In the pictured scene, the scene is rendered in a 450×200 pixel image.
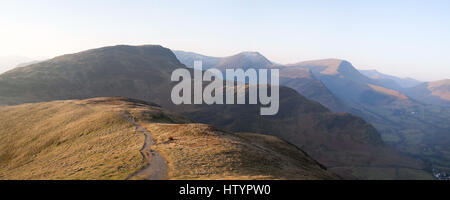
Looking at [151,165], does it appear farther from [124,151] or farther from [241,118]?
[241,118]

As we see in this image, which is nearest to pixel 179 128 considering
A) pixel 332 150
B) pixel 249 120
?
pixel 249 120

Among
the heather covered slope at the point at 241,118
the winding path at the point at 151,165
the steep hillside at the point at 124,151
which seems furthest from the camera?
the heather covered slope at the point at 241,118

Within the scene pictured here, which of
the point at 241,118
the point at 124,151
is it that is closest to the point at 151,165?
the point at 124,151

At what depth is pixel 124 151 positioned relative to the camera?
108ft

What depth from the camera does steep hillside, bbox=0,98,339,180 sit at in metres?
26.7

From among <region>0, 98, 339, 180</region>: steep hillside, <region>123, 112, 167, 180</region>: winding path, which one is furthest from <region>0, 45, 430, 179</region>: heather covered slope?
<region>123, 112, 167, 180</region>: winding path

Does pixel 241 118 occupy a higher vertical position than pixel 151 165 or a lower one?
lower

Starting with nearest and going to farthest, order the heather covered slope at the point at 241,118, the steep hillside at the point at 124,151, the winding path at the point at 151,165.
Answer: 1. the winding path at the point at 151,165
2. the steep hillside at the point at 124,151
3. the heather covered slope at the point at 241,118

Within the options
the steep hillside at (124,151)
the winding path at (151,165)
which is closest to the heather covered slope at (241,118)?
Result: the steep hillside at (124,151)

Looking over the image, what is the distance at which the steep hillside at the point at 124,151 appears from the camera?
87.5 feet

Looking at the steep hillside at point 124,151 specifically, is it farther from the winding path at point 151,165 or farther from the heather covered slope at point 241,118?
the heather covered slope at point 241,118

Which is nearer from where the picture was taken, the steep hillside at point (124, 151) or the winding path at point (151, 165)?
the winding path at point (151, 165)
